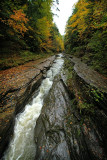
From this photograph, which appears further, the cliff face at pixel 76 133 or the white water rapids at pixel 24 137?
the white water rapids at pixel 24 137

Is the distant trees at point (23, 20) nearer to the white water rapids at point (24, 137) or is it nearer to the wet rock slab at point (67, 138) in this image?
the white water rapids at point (24, 137)

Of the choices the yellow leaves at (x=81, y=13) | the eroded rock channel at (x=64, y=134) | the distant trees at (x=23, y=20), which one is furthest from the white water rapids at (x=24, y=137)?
the yellow leaves at (x=81, y=13)

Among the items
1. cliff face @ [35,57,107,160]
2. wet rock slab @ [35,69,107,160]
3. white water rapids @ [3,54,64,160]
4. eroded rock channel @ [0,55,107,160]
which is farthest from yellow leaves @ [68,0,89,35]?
white water rapids @ [3,54,64,160]

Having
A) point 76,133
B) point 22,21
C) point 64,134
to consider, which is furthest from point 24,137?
point 22,21

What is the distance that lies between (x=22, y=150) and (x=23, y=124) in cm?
89

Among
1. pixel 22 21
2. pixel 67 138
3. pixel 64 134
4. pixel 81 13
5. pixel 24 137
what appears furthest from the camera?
pixel 81 13

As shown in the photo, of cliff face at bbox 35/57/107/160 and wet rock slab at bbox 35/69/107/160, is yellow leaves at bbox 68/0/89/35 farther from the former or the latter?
wet rock slab at bbox 35/69/107/160

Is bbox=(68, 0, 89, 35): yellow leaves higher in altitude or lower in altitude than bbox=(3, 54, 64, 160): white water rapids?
higher

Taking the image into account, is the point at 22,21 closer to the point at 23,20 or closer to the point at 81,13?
the point at 23,20

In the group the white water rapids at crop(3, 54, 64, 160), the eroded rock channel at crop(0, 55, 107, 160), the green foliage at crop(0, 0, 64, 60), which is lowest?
the white water rapids at crop(3, 54, 64, 160)

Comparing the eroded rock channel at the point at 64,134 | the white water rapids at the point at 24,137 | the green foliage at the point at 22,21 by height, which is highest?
the green foliage at the point at 22,21

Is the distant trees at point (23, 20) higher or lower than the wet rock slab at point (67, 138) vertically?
higher

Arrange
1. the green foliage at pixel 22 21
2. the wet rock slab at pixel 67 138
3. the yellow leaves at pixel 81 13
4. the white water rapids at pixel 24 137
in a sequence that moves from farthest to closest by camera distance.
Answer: the yellow leaves at pixel 81 13 → the green foliage at pixel 22 21 → the white water rapids at pixel 24 137 → the wet rock slab at pixel 67 138

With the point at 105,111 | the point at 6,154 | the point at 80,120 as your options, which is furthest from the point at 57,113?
the point at 6,154
